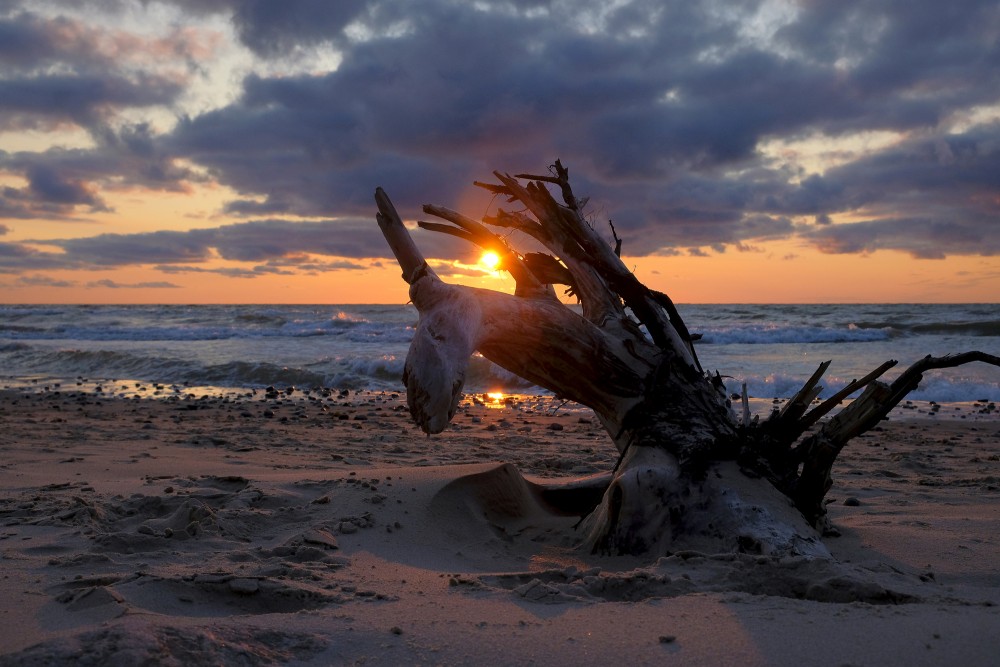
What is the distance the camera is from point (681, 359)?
14.5 feet

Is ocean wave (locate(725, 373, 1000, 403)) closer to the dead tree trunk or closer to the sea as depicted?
the sea

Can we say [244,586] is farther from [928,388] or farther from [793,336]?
[793,336]

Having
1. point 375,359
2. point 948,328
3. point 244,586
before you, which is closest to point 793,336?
point 948,328

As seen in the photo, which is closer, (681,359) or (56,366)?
(681,359)

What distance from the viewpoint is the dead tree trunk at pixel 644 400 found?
3592mm

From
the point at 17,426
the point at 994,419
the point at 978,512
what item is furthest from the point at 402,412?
the point at 994,419

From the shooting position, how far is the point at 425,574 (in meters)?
3.19

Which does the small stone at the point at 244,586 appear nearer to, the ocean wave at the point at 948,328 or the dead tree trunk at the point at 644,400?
the dead tree trunk at the point at 644,400

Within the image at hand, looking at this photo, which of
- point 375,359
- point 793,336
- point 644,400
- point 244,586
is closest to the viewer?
point 244,586

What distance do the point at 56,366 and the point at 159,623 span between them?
59.3 feet

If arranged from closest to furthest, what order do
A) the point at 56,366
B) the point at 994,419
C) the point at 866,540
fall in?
1. the point at 866,540
2. the point at 994,419
3. the point at 56,366

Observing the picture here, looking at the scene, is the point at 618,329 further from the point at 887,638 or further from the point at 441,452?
the point at 441,452

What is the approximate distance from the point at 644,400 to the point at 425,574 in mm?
1696

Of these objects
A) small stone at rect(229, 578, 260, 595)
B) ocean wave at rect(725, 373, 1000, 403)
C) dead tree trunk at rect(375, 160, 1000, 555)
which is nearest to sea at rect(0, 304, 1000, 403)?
ocean wave at rect(725, 373, 1000, 403)
